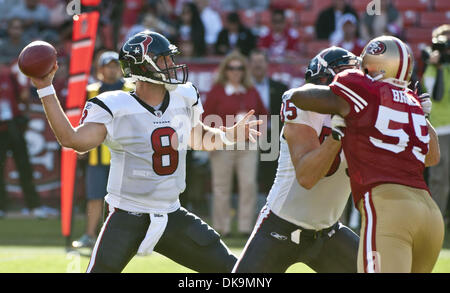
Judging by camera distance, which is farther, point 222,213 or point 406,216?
point 222,213

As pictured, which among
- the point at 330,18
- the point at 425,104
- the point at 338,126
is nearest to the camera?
the point at 338,126

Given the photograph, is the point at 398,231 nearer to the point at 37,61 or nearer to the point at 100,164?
the point at 37,61

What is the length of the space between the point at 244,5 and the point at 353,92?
31.0 feet

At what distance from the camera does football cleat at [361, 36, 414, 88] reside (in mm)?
3494

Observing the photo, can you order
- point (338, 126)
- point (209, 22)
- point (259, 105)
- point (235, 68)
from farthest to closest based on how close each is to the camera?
point (209, 22) < point (259, 105) < point (235, 68) < point (338, 126)

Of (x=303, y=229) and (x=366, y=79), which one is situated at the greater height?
(x=366, y=79)

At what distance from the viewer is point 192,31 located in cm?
1097

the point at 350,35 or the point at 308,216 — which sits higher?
the point at 350,35

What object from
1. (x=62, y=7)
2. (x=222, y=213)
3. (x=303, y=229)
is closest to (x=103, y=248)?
(x=303, y=229)

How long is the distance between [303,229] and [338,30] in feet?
24.9

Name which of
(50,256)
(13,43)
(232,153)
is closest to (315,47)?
(232,153)

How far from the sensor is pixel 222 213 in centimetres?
838
